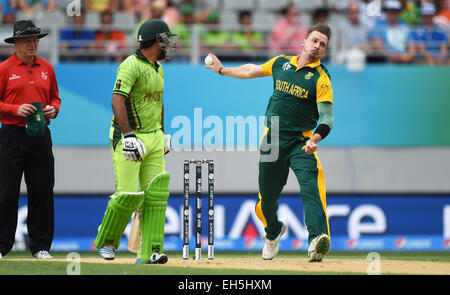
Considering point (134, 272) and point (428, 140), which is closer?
point (134, 272)

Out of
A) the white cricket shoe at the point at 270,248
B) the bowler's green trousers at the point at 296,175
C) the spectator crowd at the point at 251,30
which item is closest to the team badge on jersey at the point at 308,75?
the bowler's green trousers at the point at 296,175

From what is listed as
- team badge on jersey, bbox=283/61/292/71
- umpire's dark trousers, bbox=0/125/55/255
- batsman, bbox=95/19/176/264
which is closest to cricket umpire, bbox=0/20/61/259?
umpire's dark trousers, bbox=0/125/55/255

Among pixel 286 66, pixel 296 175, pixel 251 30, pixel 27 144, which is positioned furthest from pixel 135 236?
pixel 251 30

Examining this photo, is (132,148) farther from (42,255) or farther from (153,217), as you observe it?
(42,255)

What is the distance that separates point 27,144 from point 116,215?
132cm

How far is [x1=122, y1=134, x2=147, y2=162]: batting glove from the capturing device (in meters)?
7.55

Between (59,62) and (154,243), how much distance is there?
6.49 m

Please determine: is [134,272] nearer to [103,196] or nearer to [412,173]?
[103,196]

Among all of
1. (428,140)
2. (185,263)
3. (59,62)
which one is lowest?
(185,263)

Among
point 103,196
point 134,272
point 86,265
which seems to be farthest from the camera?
point 103,196

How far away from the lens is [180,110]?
13.6 m

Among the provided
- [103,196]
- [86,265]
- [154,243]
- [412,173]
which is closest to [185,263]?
[154,243]

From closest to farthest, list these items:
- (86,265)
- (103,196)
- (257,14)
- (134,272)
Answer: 1. (134,272)
2. (86,265)
3. (103,196)
4. (257,14)

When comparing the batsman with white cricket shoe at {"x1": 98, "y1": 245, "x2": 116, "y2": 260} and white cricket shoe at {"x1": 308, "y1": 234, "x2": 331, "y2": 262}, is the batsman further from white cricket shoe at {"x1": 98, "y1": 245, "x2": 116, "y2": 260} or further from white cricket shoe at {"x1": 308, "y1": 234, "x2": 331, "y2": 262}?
white cricket shoe at {"x1": 308, "y1": 234, "x2": 331, "y2": 262}
